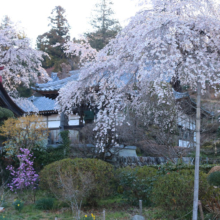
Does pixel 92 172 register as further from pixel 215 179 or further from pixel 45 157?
pixel 45 157

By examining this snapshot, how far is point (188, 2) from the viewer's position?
4.73 meters

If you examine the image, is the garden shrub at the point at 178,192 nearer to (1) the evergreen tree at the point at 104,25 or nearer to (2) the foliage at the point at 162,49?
(2) the foliage at the point at 162,49

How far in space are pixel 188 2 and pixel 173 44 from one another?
3.56 ft

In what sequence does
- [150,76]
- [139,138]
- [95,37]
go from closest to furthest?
[150,76] < [139,138] < [95,37]

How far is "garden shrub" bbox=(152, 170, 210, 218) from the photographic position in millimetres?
5633

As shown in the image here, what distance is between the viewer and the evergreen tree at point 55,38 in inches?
1188

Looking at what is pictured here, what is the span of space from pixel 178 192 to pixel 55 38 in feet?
92.6

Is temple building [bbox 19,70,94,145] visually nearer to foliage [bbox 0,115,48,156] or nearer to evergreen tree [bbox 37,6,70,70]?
foliage [bbox 0,115,48,156]

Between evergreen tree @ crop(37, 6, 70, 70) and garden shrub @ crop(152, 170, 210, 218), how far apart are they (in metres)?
24.5

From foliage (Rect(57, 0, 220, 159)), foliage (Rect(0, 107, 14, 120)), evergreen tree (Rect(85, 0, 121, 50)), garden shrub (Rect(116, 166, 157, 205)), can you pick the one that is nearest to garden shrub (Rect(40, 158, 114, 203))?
garden shrub (Rect(116, 166, 157, 205))

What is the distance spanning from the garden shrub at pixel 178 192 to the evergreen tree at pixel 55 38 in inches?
963

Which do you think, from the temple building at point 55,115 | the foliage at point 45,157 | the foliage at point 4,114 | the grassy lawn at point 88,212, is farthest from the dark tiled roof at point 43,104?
the grassy lawn at point 88,212

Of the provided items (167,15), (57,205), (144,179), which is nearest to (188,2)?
(167,15)

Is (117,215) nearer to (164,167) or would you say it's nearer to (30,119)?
(164,167)
